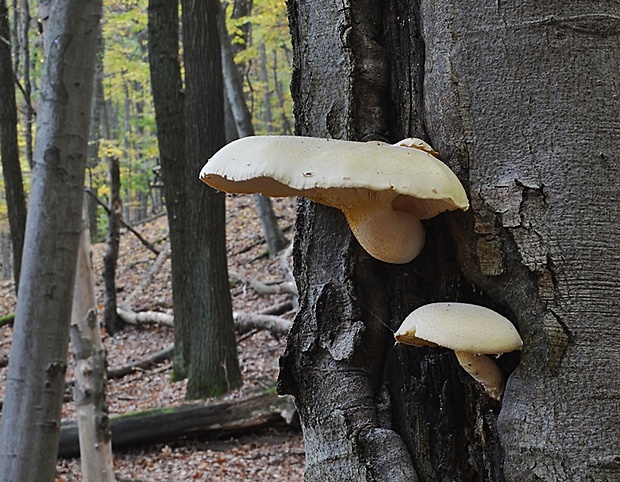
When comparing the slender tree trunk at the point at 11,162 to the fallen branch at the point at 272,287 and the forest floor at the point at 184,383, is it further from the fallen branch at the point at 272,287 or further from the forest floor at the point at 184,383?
the fallen branch at the point at 272,287

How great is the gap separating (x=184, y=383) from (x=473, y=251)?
25.1ft

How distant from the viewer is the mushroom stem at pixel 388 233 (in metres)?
1.60

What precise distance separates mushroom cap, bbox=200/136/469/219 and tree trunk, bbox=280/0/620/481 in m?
0.20

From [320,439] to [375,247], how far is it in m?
0.56

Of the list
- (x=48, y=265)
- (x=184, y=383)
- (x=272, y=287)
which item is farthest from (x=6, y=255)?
(x=48, y=265)

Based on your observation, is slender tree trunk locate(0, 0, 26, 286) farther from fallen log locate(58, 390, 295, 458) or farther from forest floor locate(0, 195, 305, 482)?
fallen log locate(58, 390, 295, 458)

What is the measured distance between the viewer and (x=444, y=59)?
1.63 metres

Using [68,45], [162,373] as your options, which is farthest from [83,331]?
[162,373]

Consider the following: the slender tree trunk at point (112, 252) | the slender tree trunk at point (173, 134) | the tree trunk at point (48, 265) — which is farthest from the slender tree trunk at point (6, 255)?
the tree trunk at point (48, 265)

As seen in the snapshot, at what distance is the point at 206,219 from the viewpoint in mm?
8070

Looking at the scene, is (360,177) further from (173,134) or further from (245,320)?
(245,320)

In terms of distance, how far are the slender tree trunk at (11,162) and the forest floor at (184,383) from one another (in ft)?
7.51

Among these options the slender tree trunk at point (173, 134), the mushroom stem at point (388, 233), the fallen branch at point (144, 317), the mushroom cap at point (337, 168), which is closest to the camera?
the mushroom cap at point (337, 168)

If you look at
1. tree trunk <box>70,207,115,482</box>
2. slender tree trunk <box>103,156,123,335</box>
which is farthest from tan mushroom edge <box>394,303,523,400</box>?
slender tree trunk <box>103,156,123,335</box>
